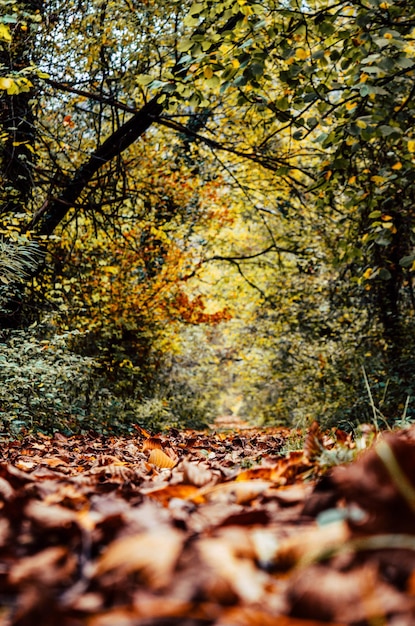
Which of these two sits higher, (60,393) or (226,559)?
(226,559)

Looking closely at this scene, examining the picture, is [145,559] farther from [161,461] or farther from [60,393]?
[60,393]

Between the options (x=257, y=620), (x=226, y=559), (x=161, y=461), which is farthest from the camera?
(x=161, y=461)

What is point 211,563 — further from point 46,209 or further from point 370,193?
point 46,209

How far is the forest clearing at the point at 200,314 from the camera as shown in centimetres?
72

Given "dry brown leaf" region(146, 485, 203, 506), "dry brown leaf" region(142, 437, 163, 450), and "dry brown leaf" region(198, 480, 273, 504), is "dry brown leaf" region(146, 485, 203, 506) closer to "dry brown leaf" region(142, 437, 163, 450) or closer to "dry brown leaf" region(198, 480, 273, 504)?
"dry brown leaf" region(198, 480, 273, 504)

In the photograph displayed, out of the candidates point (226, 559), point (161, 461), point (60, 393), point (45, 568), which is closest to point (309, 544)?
point (226, 559)

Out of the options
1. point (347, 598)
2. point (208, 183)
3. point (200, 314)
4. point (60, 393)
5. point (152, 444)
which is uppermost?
point (208, 183)

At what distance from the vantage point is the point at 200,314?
34.9 feet

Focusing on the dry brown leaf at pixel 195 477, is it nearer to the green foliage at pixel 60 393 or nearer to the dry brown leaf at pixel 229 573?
the dry brown leaf at pixel 229 573

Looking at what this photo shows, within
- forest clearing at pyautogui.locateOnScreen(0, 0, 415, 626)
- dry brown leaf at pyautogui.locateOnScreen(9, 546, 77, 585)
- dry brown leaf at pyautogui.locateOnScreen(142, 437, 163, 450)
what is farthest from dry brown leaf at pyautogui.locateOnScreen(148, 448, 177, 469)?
Answer: dry brown leaf at pyautogui.locateOnScreen(9, 546, 77, 585)

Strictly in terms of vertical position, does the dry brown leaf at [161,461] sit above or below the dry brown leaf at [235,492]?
below

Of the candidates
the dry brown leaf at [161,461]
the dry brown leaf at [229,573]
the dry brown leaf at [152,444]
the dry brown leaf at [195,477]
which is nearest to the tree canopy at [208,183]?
the dry brown leaf at [152,444]

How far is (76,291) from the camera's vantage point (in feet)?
25.0

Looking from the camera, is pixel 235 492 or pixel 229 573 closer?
pixel 229 573
